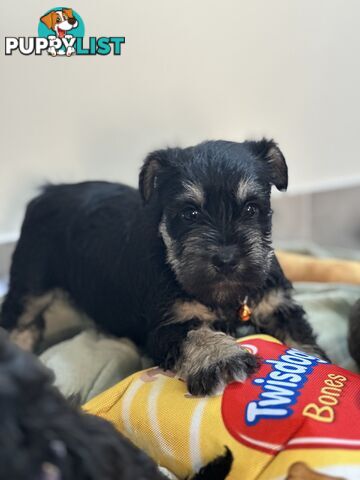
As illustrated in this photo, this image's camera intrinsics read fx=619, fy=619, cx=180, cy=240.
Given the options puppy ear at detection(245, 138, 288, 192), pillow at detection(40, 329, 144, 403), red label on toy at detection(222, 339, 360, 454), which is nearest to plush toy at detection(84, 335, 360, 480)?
red label on toy at detection(222, 339, 360, 454)

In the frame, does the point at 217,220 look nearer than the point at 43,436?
No

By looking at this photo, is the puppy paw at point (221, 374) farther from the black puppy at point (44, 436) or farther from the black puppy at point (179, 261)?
the black puppy at point (44, 436)

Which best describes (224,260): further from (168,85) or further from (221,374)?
(168,85)

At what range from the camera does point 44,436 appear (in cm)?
80

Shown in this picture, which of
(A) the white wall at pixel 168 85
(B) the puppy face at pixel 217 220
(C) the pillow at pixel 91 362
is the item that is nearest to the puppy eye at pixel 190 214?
(B) the puppy face at pixel 217 220

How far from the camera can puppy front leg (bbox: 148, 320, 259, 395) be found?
4.64 ft

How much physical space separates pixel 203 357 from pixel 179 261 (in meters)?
0.28

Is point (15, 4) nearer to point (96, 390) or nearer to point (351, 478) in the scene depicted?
point (96, 390)

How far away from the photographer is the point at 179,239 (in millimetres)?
1674

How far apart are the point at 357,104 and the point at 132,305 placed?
1.97m

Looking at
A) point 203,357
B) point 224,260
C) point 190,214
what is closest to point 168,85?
point 190,214

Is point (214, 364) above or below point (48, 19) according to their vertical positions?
below

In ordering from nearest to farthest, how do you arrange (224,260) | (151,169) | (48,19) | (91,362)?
(224,260)
(151,169)
(91,362)
(48,19)

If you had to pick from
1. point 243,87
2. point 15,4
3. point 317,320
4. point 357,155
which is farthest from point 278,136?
point 15,4
